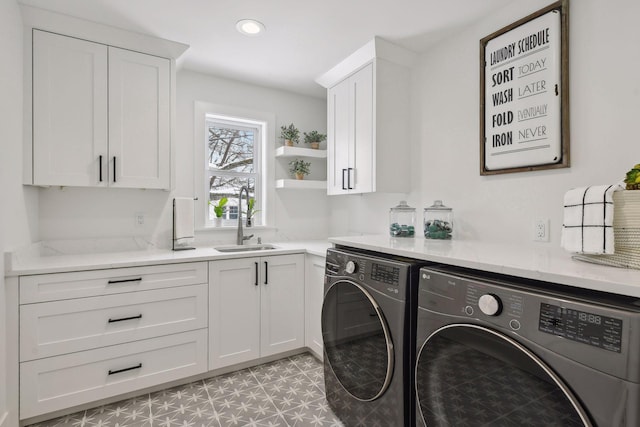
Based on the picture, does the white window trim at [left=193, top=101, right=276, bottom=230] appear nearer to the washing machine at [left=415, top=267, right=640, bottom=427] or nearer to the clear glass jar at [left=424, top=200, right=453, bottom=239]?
the clear glass jar at [left=424, top=200, right=453, bottom=239]

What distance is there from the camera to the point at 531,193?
1771 mm

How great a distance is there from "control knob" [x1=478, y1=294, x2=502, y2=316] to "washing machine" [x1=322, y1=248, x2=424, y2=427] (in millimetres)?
343

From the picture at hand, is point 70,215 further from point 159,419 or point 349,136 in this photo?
point 349,136

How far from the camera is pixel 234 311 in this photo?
2.33 m

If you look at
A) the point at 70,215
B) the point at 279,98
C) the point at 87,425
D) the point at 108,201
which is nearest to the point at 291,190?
the point at 279,98

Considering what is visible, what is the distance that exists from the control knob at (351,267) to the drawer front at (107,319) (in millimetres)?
1072

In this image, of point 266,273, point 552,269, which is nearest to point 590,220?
Result: point 552,269

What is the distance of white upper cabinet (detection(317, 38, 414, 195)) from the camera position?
91.5 inches

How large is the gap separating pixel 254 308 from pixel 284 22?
6.40ft

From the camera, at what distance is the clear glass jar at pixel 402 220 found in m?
2.31

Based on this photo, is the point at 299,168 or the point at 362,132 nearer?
the point at 362,132

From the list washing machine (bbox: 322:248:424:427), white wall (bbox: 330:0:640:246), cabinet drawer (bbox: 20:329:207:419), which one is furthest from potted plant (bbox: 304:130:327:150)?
cabinet drawer (bbox: 20:329:207:419)

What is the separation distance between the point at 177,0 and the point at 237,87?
3.81 ft

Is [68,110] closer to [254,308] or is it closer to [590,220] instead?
[254,308]
